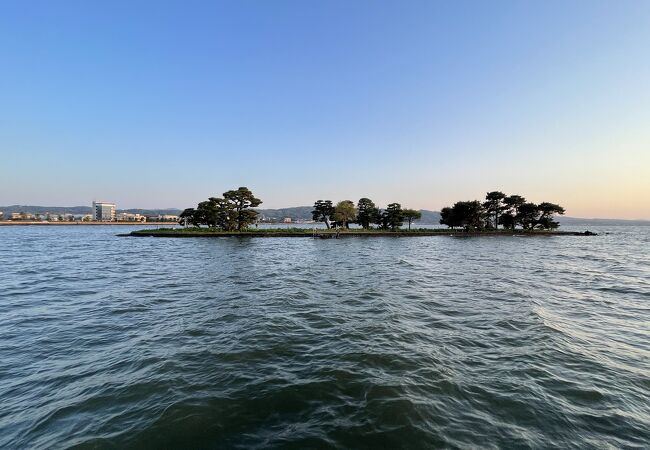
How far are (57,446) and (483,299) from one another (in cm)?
1698

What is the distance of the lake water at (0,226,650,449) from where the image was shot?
5.69 metres

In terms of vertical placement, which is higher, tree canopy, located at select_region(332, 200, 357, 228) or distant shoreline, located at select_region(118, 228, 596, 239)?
tree canopy, located at select_region(332, 200, 357, 228)

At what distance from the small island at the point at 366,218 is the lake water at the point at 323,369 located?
5818cm

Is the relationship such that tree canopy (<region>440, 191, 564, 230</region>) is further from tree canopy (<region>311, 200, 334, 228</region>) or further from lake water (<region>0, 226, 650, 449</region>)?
lake water (<region>0, 226, 650, 449</region>)

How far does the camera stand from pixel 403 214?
90000mm

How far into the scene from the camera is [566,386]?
7.38 metres

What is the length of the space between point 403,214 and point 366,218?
11.2 m

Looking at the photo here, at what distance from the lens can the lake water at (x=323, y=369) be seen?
5688mm

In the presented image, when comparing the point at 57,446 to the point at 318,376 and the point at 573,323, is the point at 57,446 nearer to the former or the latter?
the point at 318,376

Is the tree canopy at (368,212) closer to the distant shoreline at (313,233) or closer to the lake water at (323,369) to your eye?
the distant shoreline at (313,233)

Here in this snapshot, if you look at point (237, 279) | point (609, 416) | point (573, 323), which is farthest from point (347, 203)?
point (609, 416)

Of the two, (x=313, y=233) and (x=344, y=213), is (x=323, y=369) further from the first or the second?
(x=344, y=213)

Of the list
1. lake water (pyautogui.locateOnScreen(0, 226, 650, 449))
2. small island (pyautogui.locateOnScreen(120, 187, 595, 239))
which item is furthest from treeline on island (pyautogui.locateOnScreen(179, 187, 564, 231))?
lake water (pyautogui.locateOnScreen(0, 226, 650, 449))

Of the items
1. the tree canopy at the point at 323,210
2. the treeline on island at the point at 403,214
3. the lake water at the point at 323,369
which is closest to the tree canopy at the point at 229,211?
the treeline on island at the point at 403,214
